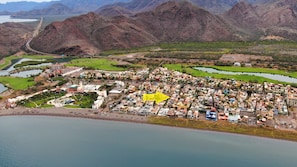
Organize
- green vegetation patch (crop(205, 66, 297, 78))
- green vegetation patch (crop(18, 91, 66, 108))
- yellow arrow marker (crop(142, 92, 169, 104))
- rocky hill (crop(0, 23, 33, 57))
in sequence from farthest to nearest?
rocky hill (crop(0, 23, 33, 57))
green vegetation patch (crop(205, 66, 297, 78))
green vegetation patch (crop(18, 91, 66, 108))
yellow arrow marker (crop(142, 92, 169, 104))

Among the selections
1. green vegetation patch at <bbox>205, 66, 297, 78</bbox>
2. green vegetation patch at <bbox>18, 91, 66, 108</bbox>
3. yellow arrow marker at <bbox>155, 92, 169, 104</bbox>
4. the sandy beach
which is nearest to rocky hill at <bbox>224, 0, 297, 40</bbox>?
green vegetation patch at <bbox>205, 66, 297, 78</bbox>

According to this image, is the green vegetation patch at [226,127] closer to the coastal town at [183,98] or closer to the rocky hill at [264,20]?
the coastal town at [183,98]

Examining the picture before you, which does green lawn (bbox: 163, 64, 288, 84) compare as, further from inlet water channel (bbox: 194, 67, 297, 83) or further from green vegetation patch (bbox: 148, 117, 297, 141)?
green vegetation patch (bbox: 148, 117, 297, 141)

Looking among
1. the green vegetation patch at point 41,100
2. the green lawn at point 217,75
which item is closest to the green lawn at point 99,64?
the green lawn at point 217,75

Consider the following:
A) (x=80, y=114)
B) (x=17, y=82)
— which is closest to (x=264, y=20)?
(x=17, y=82)

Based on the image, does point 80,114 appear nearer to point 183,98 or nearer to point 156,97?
point 156,97
